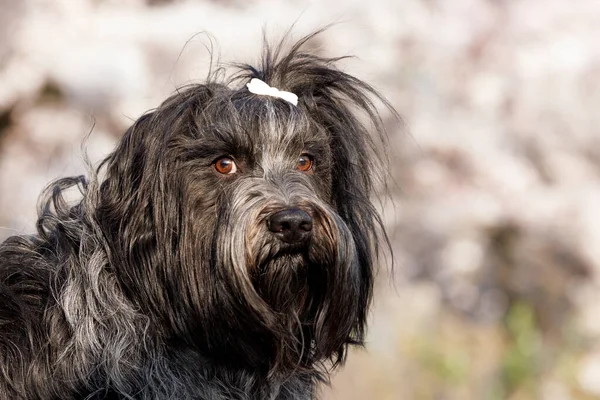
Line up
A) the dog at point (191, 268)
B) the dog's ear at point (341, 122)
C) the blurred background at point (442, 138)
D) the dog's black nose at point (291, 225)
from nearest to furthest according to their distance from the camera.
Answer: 1. the dog's black nose at point (291, 225)
2. the dog at point (191, 268)
3. the dog's ear at point (341, 122)
4. the blurred background at point (442, 138)

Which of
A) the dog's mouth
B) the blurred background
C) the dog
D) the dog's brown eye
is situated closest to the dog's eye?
the dog

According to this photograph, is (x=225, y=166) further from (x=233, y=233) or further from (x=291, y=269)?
(x=291, y=269)

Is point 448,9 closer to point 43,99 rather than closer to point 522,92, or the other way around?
point 522,92

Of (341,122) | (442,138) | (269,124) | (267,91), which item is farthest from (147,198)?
(442,138)

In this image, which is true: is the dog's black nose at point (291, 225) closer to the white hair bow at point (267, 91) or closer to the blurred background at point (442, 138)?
the white hair bow at point (267, 91)

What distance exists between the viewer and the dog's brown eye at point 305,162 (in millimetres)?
3970

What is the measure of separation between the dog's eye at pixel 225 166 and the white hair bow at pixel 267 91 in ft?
Result: 1.05

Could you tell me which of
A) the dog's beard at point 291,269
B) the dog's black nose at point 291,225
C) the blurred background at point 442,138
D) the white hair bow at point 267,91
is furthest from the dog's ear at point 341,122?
the blurred background at point 442,138

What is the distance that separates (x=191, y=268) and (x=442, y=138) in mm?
6886

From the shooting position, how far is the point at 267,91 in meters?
4.03

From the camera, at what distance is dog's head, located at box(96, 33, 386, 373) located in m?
3.67

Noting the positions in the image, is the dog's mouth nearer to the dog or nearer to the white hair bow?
the dog

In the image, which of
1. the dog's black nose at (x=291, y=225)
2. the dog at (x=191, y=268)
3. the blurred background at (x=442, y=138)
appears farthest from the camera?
the blurred background at (x=442, y=138)

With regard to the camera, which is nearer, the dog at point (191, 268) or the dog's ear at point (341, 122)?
the dog at point (191, 268)
